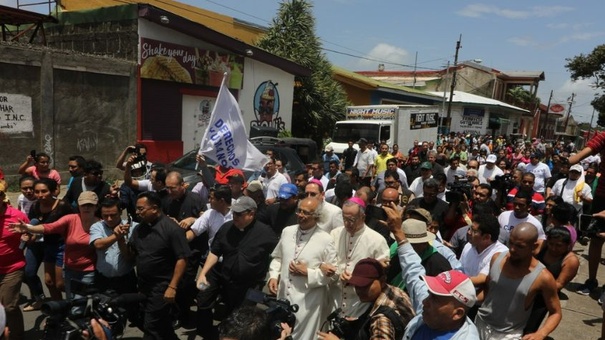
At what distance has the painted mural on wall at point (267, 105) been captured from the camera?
65.9 ft

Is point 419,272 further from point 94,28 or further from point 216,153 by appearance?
point 94,28

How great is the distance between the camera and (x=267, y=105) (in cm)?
2061

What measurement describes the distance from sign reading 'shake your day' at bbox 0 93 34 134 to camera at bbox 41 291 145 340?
35.2ft

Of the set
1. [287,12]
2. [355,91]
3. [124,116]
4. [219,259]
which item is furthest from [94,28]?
[355,91]

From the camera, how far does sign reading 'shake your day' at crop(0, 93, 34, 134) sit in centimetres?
1141

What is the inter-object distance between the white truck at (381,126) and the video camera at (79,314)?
48.9 ft

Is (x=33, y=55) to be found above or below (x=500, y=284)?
above

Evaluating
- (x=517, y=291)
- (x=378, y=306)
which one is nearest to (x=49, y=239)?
(x=378, y=306)

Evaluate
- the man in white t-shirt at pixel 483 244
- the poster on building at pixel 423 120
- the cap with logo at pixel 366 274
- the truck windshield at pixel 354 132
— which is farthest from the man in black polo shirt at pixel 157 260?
the poster on building at pixel 423 120

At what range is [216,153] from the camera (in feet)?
21.5

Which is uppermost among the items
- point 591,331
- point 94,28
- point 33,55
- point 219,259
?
point 94,28

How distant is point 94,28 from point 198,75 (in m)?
3.91

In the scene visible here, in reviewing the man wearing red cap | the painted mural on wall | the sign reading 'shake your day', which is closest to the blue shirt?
the man wearing red cap

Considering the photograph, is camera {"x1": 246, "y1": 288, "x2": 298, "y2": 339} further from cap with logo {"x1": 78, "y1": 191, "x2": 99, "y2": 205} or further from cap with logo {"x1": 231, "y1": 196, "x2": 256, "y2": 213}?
cap with logo {"x1": 78, "y1": 191, "x2": 99, "y2": 205}
